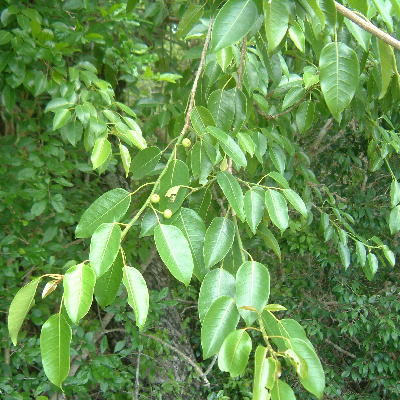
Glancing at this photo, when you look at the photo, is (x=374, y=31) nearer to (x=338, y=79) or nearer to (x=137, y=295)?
(x=338, y=79)

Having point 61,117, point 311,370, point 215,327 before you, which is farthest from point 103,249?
point 61,117

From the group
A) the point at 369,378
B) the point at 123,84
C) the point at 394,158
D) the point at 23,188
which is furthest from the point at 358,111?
the point at 369,378

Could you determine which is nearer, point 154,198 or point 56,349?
point 56,349

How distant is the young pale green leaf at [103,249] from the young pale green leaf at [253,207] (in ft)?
0.86

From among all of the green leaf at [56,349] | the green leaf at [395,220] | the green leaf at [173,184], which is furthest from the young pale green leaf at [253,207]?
the green leaf at [395,220]

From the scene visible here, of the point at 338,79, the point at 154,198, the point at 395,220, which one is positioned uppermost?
the point at 338,79

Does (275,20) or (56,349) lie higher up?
(275,20)

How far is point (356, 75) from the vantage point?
0.78 meters

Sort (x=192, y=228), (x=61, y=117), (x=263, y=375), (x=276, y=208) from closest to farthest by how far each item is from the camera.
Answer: (x=263, y=375) < (x=192, y=228) < (x=276, y=208) < (x=61, y=117)

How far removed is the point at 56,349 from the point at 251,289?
25 centimetres

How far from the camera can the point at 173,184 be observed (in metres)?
0.80

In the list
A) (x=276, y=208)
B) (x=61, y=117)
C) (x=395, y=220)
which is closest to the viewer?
(x=276, y=208)

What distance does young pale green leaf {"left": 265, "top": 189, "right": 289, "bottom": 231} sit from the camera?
2.93 feet

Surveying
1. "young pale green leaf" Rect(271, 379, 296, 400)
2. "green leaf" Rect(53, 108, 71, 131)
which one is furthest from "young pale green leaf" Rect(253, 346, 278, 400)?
"green leaf" Rect(53, 108, 71, 131)
